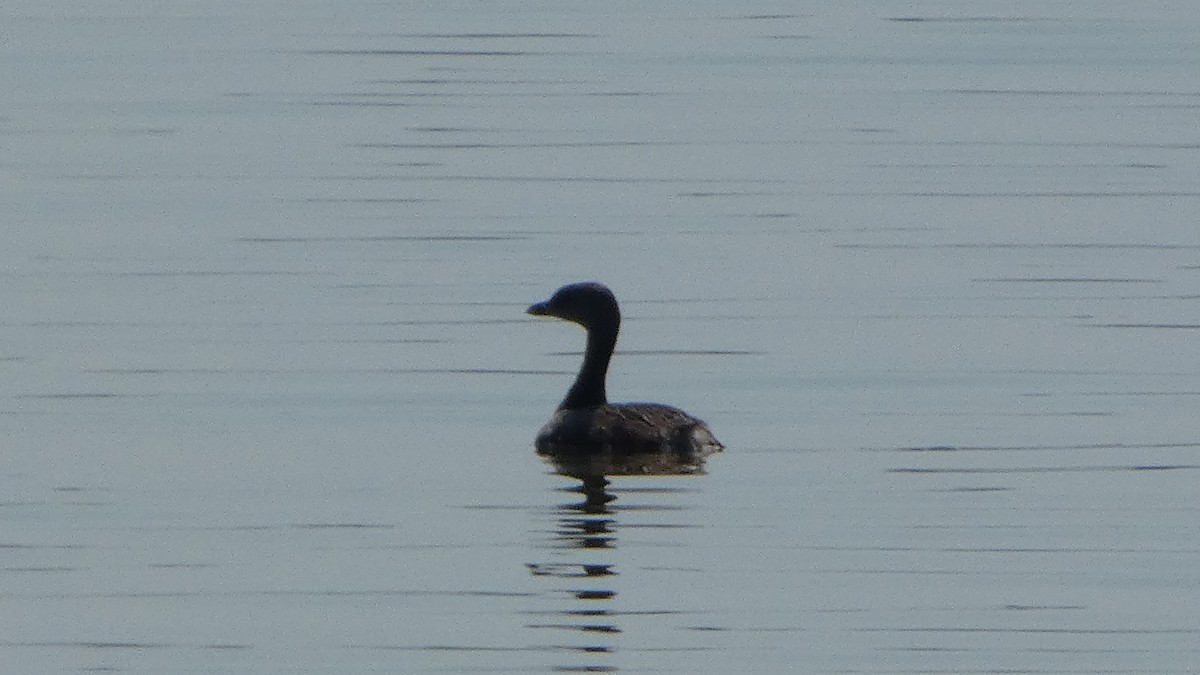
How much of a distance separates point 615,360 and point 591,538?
6236 millimetres

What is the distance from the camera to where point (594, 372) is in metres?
18.1

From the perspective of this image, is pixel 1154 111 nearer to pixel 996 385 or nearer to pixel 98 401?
pixel 996 385

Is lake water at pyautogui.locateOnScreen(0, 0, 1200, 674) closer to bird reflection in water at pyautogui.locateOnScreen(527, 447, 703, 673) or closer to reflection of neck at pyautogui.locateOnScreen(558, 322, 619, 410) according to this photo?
bird reflection in water at pyautogui.locateOnScreen(527, 447, 703, 673)

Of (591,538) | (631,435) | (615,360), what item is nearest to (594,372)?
(631,435)

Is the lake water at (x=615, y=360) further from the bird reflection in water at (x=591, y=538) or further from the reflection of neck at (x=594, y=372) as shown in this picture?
the reflection of neck at (x=594, y=372)

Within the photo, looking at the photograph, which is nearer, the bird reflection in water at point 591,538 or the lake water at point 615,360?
the bird reflection in water at point 591,538

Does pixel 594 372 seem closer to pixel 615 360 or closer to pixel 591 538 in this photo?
pixel 615 360

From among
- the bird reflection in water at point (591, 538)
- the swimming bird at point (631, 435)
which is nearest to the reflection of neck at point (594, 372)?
the swimming bird at point (631, 435)

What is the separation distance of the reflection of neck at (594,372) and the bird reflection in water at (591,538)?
0.74 meters

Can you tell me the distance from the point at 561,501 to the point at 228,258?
8.67 meters

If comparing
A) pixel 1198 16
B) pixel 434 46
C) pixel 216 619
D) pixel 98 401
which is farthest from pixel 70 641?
pixel 1198 16

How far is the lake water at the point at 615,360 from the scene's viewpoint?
13.5 metres

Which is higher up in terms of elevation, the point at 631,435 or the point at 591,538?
the point at 631,435

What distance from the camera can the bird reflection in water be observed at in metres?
13.2
